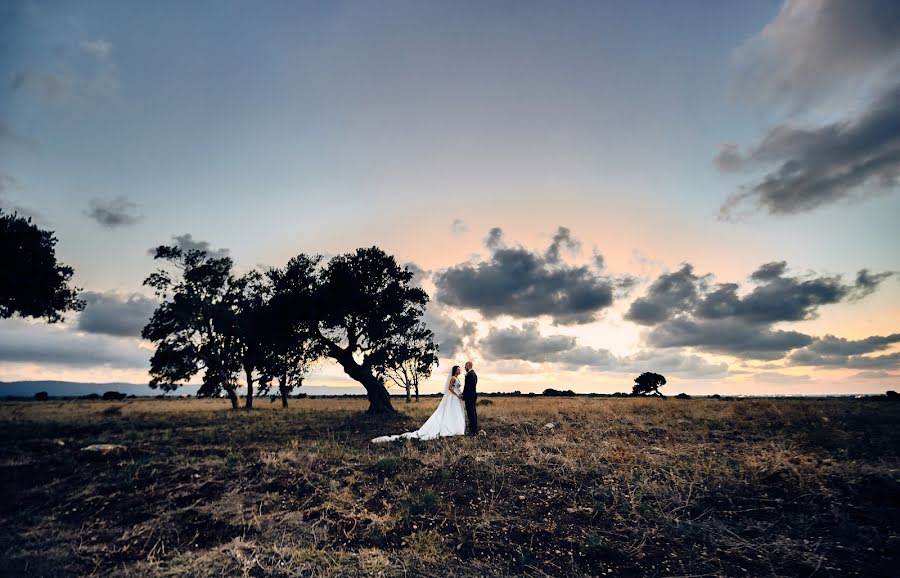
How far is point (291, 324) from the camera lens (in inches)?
1091

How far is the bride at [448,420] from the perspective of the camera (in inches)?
661

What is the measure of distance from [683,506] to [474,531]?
4.45 m

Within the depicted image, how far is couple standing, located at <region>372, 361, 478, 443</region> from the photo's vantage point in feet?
55.4

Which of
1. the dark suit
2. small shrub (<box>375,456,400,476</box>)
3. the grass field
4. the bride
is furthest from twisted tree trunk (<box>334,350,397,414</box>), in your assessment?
small shrub (<box>375,456,400,476</box>)

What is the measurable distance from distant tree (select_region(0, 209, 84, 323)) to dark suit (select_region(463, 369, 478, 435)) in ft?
85.2

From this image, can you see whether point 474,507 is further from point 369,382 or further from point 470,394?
point 369,382

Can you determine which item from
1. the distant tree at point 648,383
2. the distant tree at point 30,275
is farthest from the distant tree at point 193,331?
the distant tree at point 648,383

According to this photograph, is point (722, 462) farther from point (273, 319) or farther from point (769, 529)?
point (273, 319)

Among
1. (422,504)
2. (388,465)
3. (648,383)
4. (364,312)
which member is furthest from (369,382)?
(648,383)

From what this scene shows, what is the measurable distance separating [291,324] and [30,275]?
1471 centimetres

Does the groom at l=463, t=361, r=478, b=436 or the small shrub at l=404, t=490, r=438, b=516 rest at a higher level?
the groom at l=463, t=361, r=478, b=436

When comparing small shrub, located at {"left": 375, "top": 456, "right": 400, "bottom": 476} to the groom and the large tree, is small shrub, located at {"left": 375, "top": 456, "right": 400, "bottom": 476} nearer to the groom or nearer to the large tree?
the groom

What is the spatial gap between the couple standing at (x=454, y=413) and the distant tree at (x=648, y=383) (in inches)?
2605

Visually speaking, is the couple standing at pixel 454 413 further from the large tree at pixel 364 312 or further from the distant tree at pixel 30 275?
the distant tree at pixel 30 275
